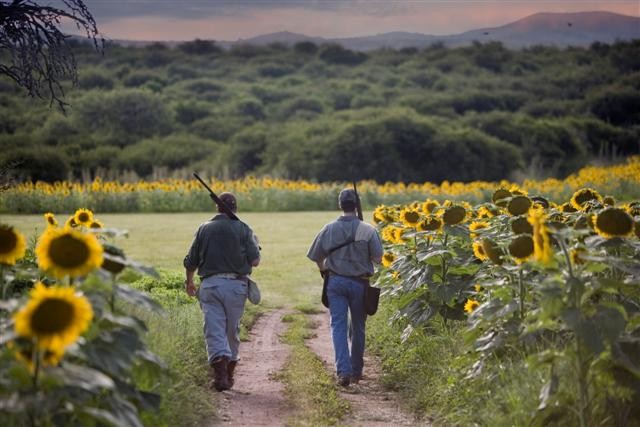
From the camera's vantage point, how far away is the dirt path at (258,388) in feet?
25.4

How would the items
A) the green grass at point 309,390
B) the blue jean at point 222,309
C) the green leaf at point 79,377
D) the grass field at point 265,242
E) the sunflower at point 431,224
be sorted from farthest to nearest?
1. the grass field at point 265,242
2. the sunflower at point 431,224
3. the blue jean at point 222,309
4. the green grass at point 309,390
5. the green leaf at point 79,377

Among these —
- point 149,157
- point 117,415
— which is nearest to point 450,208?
point 117,415

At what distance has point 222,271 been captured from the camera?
905 centimetres

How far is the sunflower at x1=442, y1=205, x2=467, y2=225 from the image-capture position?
30.1 feet

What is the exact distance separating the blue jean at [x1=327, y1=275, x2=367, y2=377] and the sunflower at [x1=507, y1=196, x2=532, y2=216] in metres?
2.30

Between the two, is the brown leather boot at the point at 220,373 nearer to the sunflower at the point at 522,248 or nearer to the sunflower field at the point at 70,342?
the sunflower field at the point at 70,342

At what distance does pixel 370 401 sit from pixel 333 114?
189 feet

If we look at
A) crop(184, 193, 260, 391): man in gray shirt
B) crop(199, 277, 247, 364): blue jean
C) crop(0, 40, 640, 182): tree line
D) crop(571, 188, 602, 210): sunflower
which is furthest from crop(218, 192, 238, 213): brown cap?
crop(0, 40, 640, 182): tree line

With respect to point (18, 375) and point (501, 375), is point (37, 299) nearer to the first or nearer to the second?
point (18, 375)

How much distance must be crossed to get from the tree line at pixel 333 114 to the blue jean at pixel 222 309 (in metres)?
26.3

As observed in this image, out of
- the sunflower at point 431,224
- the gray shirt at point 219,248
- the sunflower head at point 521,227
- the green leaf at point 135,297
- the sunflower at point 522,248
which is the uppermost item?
the sunflower head at point 521,227

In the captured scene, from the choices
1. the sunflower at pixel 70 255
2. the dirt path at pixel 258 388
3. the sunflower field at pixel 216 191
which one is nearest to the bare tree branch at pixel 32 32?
the dirt path at pixel 258 388

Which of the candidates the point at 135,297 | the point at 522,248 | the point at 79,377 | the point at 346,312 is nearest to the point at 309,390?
the point at 346,312

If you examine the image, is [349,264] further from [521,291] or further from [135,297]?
[135,297]
